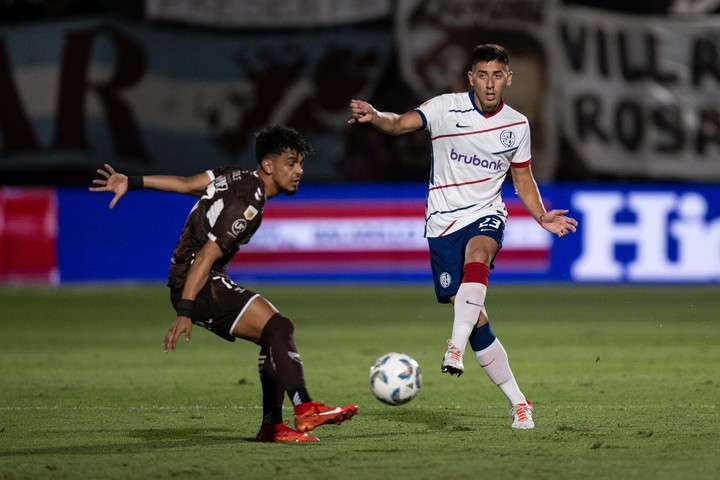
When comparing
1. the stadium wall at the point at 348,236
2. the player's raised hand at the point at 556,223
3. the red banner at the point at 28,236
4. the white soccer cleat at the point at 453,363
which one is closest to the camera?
the white soccer cleat at the point at 453,363

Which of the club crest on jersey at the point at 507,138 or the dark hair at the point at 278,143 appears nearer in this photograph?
the dark hair at the point at 278,143

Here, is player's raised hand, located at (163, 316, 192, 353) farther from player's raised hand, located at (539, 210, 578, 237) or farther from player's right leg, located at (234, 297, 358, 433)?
player's raised hand, located at (539, 210, 578, 237)

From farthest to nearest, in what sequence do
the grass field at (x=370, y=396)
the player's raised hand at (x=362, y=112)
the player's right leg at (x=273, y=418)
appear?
the player's raised hand at (x=362, y=112)
the player's right leg at (x=273, y=418)
the grass field at (x=370, y=396)

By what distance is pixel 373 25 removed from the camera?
23.1m

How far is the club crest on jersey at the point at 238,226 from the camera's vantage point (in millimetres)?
6738

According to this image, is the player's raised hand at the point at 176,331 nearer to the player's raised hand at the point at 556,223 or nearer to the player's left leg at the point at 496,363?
the player's left leg at the point at 496,363

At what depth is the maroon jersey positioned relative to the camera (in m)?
6.75

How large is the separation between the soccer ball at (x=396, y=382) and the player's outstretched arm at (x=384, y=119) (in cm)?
136

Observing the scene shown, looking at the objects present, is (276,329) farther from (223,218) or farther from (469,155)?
(469,155)

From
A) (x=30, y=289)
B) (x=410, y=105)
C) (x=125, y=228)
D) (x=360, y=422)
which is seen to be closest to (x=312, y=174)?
(x=410, y=105)

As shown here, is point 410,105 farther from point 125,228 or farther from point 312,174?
point 125,228

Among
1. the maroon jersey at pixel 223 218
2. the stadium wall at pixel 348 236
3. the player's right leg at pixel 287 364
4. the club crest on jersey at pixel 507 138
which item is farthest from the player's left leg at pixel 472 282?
the stadium wall at pixel 348 236

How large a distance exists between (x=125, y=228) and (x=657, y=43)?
32.6 feet

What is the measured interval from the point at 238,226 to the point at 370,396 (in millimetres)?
2852
